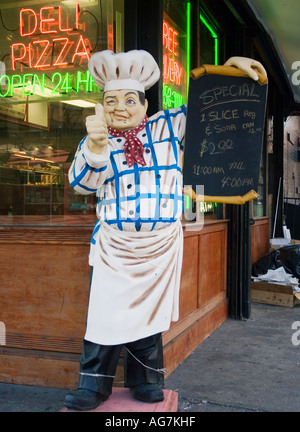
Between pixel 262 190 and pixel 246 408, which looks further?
pixel 262 190

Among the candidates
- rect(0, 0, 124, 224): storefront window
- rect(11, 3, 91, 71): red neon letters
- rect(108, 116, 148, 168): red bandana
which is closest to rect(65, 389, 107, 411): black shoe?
rect(108, 116, 148, 168): red bandana

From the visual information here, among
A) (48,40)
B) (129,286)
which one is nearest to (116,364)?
(129,286)

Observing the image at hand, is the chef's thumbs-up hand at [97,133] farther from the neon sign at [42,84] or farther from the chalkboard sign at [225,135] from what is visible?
the neon sign at [42,84]

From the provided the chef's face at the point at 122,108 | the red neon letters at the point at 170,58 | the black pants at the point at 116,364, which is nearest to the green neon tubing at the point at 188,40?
the red neon letters at the point at 170,58

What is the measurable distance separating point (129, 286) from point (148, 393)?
A: 23.6 inches

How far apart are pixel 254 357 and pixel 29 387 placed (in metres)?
1.78

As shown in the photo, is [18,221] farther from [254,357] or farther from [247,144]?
[254,357]

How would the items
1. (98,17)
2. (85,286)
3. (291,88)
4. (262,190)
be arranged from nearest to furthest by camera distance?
(85,286)
(98,17)
(262,190)
(291,88)

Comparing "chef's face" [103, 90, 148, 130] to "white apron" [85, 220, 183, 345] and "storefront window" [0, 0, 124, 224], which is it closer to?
"white apron" [85, 220, 183, 345]

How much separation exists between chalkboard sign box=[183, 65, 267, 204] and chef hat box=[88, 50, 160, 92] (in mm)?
272

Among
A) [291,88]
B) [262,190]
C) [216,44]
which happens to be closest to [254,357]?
[216,44]

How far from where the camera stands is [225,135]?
252 centimetres

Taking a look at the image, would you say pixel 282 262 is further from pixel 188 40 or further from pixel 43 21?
pixel 43 21

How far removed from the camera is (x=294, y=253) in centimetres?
632
